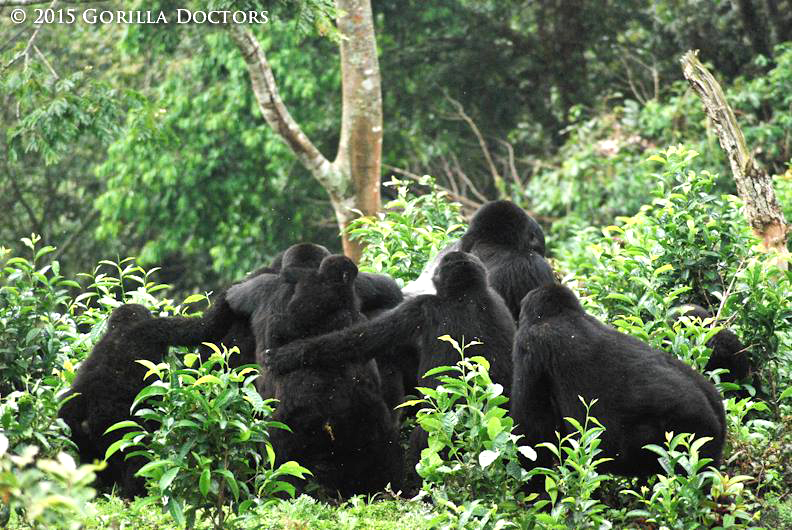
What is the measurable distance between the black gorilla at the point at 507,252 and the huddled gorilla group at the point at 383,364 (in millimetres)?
674

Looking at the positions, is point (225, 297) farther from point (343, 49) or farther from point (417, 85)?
point (417, 85)

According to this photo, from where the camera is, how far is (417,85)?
19938 millimetres

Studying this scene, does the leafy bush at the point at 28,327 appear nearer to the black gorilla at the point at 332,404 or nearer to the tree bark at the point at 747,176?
the black gorilla at the point at 332,404

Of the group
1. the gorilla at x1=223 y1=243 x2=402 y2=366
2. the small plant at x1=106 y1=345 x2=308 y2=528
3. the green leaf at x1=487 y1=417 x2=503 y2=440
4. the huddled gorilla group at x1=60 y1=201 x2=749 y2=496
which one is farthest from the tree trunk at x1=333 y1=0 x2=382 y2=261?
the green leaf at x1=487 y1=417 x2=503 y2=440

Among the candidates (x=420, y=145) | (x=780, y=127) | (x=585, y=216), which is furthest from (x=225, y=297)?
(x=420, y=145)

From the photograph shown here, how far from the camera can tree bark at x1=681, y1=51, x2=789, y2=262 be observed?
27.5 feet

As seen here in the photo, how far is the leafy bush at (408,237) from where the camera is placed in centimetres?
809

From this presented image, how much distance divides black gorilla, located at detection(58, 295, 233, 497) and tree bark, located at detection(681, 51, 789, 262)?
444 centimetres

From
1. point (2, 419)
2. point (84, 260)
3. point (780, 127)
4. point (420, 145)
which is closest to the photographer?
point (2, 419)

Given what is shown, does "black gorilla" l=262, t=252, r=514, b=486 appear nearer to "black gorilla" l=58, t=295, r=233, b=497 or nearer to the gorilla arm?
the gorilla arm

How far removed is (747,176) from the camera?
8.43 m

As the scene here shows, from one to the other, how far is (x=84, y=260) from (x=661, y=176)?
54.1 feet

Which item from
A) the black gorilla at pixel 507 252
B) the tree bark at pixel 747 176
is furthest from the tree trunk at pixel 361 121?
the black gorilla at pixel 507 252

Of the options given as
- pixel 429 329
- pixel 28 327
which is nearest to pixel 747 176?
pixel 429 329
